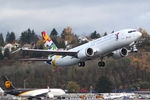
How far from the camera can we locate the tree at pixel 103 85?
115 metres

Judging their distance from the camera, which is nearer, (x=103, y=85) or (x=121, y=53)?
(x=121, y=53)

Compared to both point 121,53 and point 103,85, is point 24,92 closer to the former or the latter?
point 121,53

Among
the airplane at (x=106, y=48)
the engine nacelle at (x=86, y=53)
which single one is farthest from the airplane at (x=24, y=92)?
the engine nacelle at (x=86, y=53)

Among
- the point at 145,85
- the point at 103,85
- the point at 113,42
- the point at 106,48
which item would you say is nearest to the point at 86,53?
the point at 106,48

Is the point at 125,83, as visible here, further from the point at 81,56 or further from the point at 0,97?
the point at 81,56

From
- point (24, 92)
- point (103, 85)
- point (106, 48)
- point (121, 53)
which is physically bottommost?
point (24, 92)

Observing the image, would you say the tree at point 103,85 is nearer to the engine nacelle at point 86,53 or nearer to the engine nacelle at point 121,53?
the engine nacelle at point 121,53

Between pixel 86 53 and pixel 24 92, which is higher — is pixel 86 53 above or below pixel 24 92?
above

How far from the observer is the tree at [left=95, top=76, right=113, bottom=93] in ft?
377

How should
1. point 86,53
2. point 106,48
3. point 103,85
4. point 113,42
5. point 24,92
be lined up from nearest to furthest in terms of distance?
point 113,42 < point 106,48 < point 86,53 < point 24,92 < point 103,85

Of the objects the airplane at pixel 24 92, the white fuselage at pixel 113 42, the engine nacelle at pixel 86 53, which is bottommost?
the airplane at pixel 24 92

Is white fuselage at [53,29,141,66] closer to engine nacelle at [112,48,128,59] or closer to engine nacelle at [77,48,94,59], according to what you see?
engine nacelle at [77,48,94,59]

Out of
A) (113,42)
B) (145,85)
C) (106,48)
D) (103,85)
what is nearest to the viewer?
(113,42)

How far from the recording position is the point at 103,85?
116m
